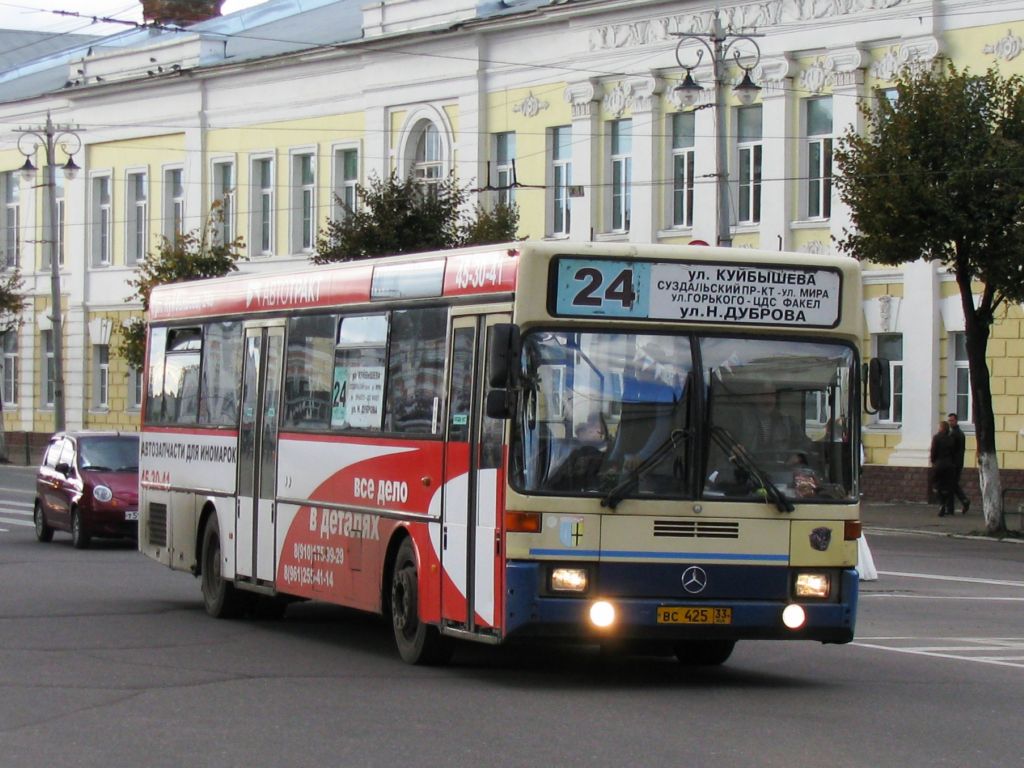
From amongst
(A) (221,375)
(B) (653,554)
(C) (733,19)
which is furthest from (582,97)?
(B) (653,554)

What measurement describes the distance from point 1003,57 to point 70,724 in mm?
29737

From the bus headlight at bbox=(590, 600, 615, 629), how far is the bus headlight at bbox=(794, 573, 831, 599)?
1178 mm

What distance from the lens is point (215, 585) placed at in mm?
17984

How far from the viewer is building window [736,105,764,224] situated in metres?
42.9

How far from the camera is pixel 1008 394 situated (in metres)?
38.1

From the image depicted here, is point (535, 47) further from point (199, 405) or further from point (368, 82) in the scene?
point (199, 405)

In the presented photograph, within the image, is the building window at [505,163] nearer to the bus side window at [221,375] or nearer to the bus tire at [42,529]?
the bus tire at [42,529]

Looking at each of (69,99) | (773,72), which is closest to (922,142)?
(773,72)

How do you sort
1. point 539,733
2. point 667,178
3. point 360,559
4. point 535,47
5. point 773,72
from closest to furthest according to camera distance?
1. point 539,733
2. point 360,559
3. point 773,72
4. point 667,178
5. point 535,47

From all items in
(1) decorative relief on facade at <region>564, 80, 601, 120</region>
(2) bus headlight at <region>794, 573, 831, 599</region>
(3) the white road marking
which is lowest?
(3) the white road marking

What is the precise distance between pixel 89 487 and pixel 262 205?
29.8 meters

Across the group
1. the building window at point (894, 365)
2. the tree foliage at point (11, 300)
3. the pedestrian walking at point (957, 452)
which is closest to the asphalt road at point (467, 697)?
the pedestrian walking at point (957, 452)

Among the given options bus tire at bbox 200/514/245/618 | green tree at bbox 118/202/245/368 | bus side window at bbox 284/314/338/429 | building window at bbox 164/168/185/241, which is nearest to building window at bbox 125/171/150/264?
building window at bbox 164/168/185/241

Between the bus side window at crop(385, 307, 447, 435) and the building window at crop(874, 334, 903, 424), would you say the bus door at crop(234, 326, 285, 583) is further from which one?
the building window at crop(874, 334, 903, 424)
